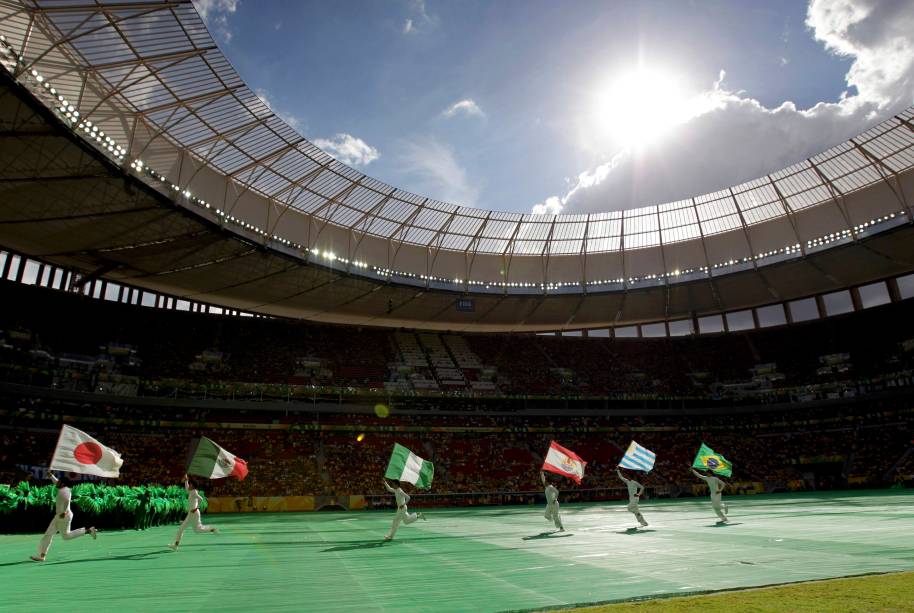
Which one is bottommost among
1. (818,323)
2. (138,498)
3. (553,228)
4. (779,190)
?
(138,498)

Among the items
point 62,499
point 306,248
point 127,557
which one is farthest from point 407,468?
point 306,248

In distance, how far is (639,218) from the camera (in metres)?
44.4

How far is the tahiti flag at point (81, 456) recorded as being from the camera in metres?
13.0

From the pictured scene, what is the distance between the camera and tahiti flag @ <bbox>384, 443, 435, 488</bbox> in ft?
55.6

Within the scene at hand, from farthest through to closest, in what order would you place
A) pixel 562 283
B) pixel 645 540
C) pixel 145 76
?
pixel 562 283
pixel 145 76
pixel 645 540

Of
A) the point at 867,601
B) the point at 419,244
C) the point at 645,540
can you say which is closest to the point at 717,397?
the point at 419,244

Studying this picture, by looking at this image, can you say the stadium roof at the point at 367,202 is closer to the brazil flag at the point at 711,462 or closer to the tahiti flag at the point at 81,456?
the tahiti flag at the point at 81,456

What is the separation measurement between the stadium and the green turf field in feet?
0.41

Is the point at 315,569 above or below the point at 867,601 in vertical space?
below

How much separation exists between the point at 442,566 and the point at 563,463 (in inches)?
357

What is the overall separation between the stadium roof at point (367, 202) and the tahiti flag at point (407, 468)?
62.1 feet

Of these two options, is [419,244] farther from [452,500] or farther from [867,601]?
[867,601]

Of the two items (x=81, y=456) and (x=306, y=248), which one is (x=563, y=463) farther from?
(x=306, y=248)

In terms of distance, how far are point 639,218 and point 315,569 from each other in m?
40.1
